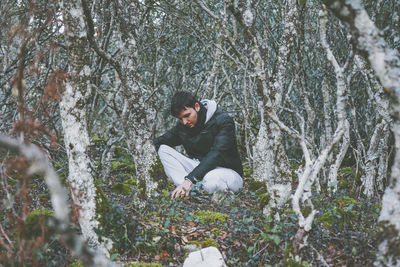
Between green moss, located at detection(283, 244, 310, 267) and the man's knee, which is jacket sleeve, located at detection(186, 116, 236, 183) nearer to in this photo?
the man's knee

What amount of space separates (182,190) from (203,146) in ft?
3.82

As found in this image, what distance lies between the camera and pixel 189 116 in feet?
18.4

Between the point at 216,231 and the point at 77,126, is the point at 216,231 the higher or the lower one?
the lower one

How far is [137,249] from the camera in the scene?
3.51 m

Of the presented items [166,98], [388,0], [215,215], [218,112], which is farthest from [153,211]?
[166,98]

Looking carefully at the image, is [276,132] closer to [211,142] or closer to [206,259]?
[206,259]

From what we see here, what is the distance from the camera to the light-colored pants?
560cm

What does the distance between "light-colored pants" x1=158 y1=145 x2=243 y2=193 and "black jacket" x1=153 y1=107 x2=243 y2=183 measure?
0.48 feet

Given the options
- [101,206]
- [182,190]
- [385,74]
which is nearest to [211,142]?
[182,190]

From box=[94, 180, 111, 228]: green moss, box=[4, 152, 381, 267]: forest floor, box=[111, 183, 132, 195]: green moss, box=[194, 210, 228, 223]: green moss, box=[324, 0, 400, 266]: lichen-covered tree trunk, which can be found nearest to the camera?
box=[324, 0, 400, 266]: lichen-covered tree trunk

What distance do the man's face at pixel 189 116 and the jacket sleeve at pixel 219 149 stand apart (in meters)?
0.43

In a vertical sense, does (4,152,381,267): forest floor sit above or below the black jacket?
below

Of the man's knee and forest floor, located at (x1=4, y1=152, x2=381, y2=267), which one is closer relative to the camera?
forest floor, located at (x1=4, y1=152, x2=381, y2=267)

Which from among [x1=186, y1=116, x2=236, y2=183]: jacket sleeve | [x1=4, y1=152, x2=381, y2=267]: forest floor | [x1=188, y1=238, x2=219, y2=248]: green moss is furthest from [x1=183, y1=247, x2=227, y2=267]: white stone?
[x1=186, y1=116, x2=236, y2=183]: jacket sleeve
